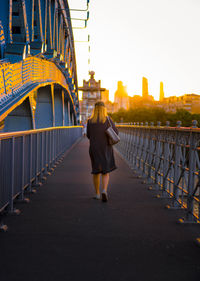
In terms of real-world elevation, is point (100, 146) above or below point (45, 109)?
below

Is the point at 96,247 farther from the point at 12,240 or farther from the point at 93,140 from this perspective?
the point at 93,140

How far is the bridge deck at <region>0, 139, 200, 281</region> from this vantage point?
345 centimetres

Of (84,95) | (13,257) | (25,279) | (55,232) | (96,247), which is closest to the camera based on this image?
(25,279)

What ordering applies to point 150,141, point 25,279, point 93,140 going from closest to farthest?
point 25,279 → point 93,140 → point 150,141

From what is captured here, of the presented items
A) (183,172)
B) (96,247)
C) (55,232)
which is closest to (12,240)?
(55,232)

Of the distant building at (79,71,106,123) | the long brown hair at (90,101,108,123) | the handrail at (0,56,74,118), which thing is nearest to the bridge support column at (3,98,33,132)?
the handrail at (0,56,74,118)

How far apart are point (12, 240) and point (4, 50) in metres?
7.89

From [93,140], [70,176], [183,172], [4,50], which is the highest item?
[4,50]

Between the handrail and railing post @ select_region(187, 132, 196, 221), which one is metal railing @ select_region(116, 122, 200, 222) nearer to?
railing post @ select_region(187, 132, 196, 221)

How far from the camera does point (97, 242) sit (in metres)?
4.32

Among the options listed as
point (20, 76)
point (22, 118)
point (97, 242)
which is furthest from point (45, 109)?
point (97, 242)

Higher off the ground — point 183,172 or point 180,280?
point 183,172

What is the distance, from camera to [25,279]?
3.28 m

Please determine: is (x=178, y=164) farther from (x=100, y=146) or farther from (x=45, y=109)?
(x=45, y=109)
